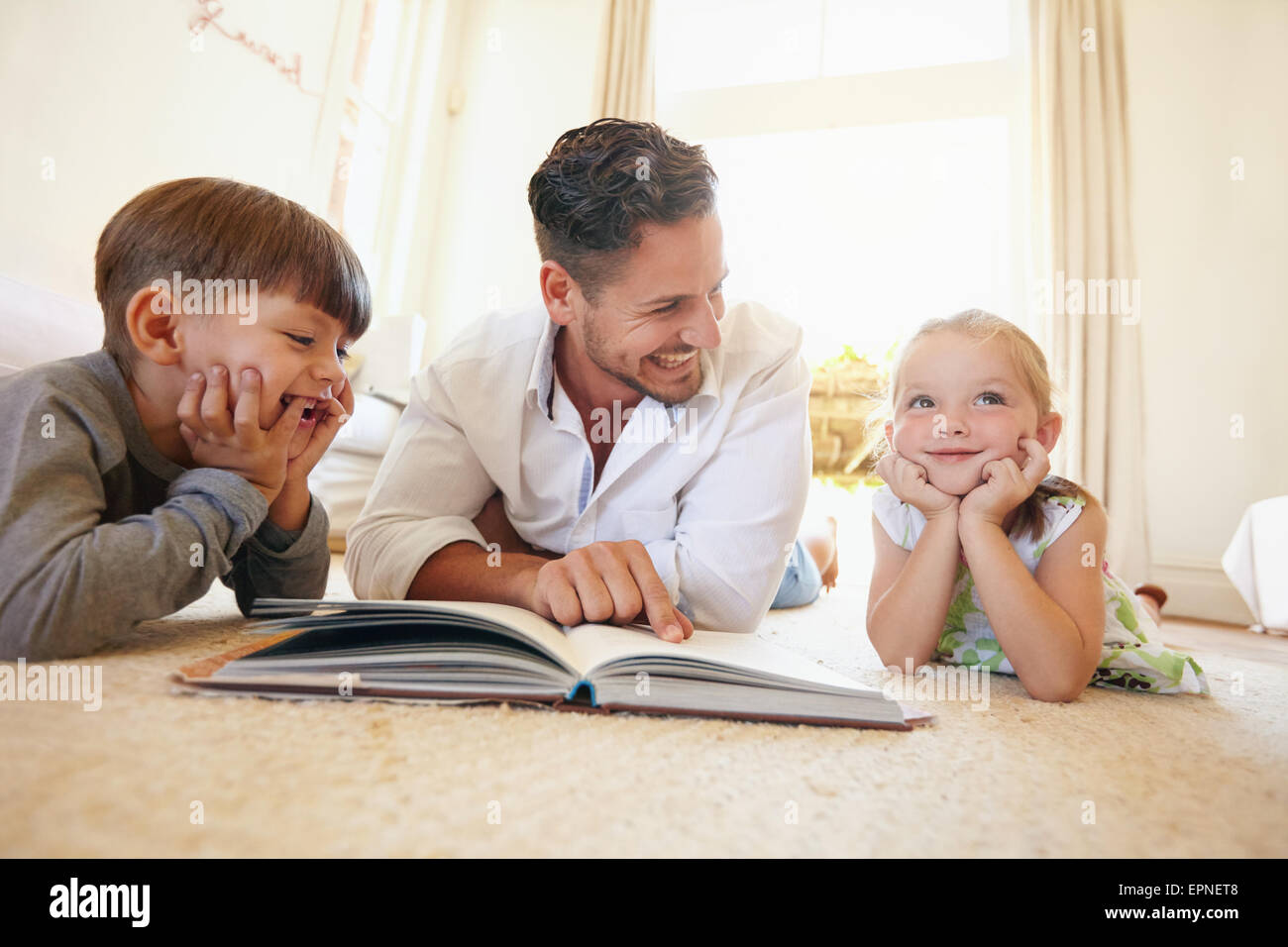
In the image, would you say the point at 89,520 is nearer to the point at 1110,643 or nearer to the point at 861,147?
the point at 1110,643

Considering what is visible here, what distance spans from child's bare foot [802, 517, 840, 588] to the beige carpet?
1624 mm

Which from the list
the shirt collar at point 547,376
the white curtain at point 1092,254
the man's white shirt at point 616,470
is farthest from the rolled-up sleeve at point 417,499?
the white curtain at point 1092,254

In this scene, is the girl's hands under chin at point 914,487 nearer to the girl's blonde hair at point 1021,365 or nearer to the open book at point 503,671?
the girl's blonde hair at point 1021,365

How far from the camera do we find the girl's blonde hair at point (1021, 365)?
3.67 feet

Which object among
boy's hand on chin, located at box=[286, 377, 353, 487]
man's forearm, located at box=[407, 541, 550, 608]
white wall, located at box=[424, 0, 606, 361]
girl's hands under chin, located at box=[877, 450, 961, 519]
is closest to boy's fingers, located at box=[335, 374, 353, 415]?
boy's hand on chin, located at box=[286, 377, 353, 487]

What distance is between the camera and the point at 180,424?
0.93 meters

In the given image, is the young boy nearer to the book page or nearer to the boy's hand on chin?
the boy's hand on chin

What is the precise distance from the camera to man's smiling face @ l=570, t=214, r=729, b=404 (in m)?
1.13

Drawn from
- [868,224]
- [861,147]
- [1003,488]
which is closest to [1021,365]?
[1003,488]

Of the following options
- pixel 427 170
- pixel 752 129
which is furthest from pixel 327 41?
pixel 752 129

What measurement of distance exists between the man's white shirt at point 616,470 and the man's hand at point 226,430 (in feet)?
0.81

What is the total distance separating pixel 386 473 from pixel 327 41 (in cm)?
315
